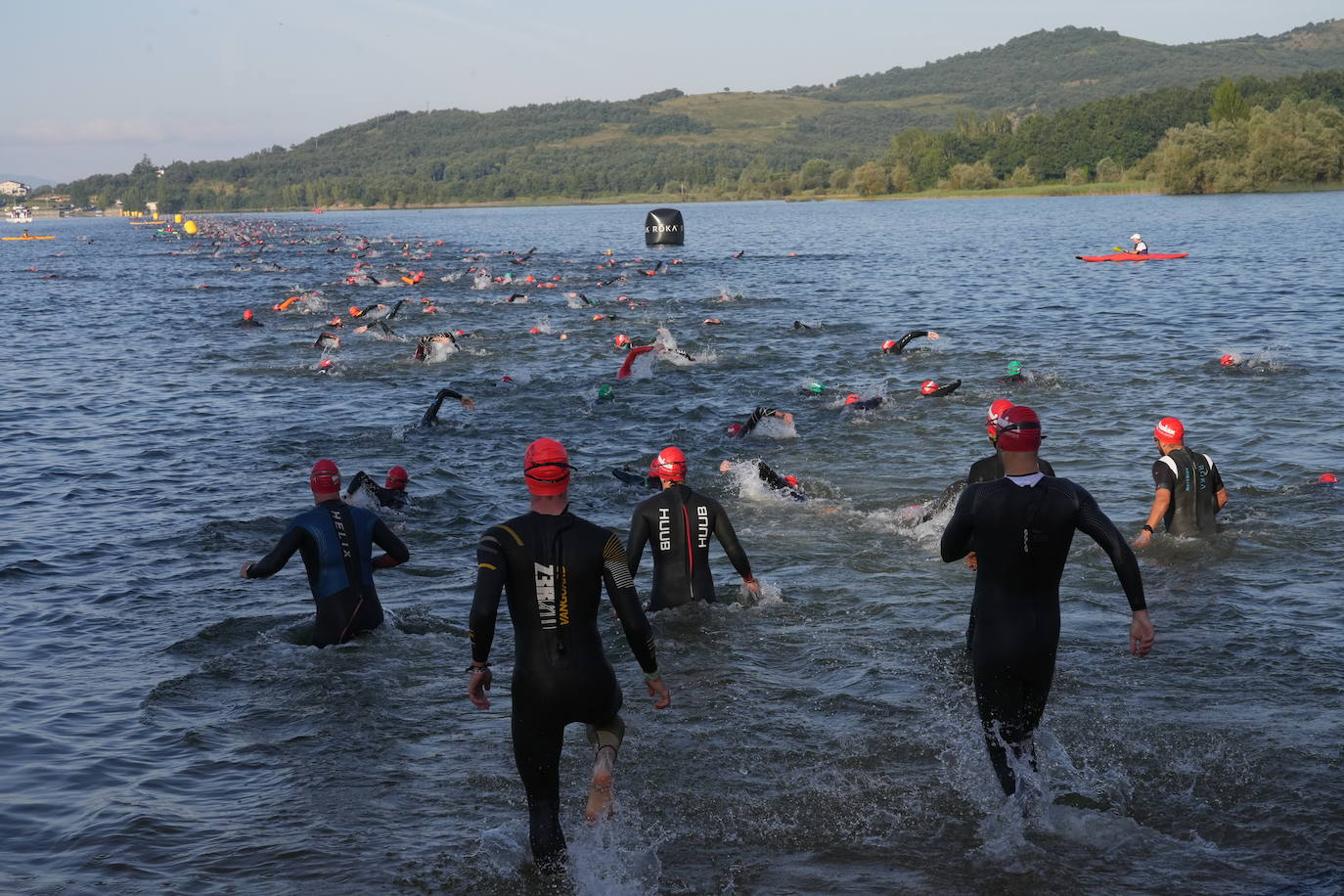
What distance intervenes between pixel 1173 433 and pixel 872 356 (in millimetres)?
17981

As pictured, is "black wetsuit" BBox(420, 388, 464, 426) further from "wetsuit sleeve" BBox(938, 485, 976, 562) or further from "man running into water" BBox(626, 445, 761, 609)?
"wetsuit sleeve" BBox(938, 485, 976, 562)

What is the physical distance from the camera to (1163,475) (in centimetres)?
1176

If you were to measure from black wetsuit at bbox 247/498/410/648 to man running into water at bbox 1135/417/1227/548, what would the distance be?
23.5ft

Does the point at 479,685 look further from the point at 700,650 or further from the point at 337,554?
the point at 700,650

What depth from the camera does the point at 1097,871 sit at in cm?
666

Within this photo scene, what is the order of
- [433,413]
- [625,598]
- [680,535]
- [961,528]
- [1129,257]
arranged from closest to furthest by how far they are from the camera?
1. [625,598]
2. [961,528]
3. [680,535]
4. [433,413]
5. [1129,257]

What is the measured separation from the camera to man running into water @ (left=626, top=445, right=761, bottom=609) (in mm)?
9898

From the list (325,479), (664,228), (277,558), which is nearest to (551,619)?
(277,558)

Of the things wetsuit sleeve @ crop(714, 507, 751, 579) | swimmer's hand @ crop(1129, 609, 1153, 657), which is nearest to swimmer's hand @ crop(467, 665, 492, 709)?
swimmer's hand @ crop(1129, 609, 1153, 657)

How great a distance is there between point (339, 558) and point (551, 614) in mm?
4591

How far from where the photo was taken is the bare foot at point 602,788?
6355 millimetres

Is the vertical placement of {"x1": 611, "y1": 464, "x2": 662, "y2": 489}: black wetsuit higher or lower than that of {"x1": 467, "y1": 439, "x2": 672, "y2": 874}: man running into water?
lower

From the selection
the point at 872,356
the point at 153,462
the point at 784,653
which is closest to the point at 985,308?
the point at 872,356

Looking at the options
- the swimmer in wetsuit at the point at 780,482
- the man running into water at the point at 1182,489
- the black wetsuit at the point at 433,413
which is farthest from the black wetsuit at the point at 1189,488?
the black wetsuit at the point at 433,413
